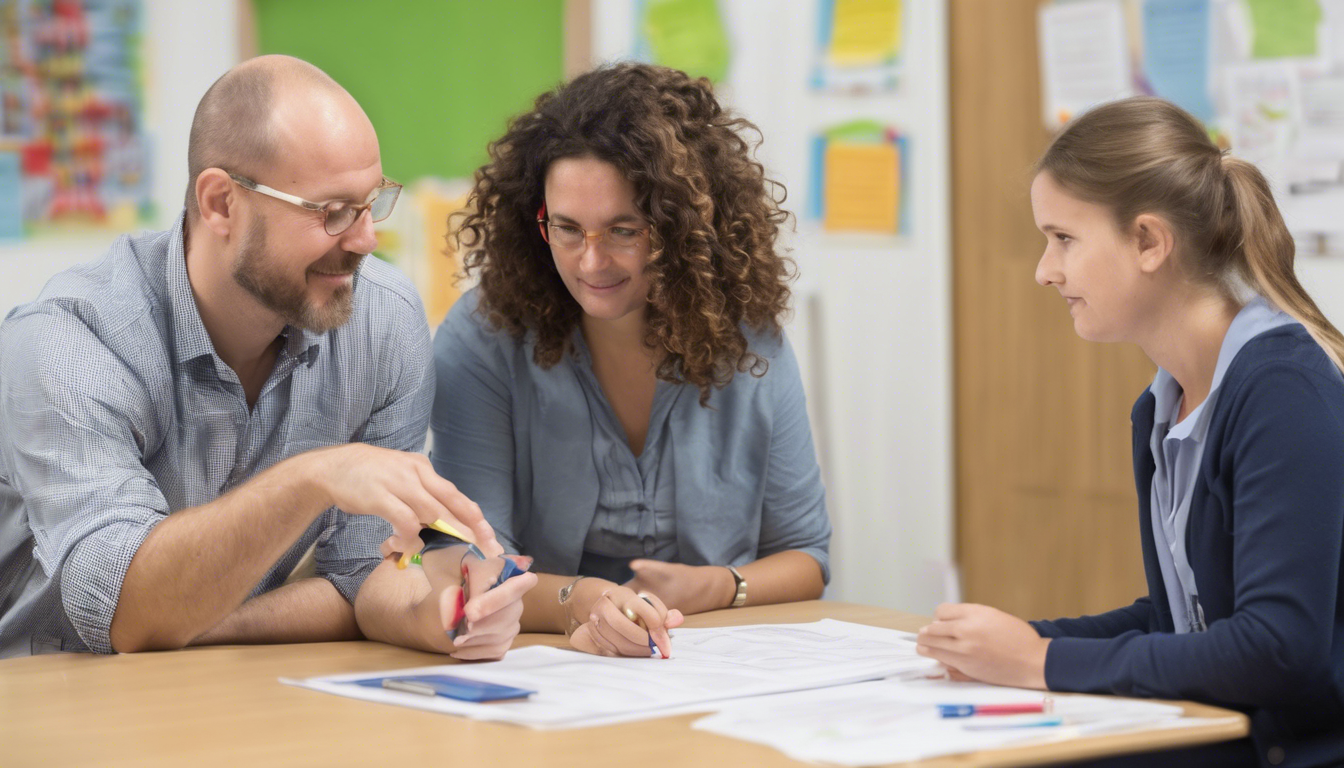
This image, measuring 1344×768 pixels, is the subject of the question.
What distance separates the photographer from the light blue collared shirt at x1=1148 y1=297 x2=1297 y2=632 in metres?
1.36

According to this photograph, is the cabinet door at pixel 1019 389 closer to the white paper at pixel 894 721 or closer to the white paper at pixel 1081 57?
the white paper at pixel 1081 57

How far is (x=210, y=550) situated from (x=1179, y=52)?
2202 millimetres

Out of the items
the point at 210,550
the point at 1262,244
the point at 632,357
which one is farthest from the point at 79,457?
the point at 1262,244

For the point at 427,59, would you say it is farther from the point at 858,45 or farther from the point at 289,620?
the point at 289,620

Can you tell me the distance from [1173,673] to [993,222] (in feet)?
6.73

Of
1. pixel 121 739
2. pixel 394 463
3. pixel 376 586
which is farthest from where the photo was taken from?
pixel 376 586

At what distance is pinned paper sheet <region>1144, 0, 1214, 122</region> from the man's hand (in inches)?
77.4

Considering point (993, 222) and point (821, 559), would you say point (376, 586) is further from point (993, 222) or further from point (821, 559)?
point (993, 222)

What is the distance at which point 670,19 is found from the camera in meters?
3.60

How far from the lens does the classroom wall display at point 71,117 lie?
298cm

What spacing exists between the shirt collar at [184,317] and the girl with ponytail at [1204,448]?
956mm

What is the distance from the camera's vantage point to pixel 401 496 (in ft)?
4.46

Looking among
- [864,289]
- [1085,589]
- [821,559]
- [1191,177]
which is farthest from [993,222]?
[1191,177]

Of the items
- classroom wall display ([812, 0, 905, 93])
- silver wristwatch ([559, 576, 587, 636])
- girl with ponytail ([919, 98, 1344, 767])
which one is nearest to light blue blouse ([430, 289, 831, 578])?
silver wristwatch ([559, 576, 587, 636])
